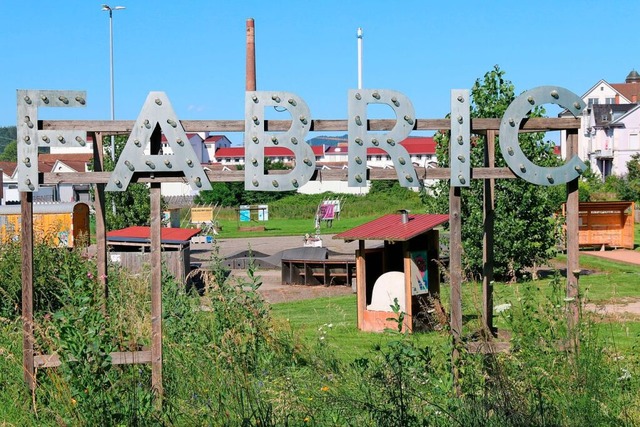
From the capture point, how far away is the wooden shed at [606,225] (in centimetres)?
2836

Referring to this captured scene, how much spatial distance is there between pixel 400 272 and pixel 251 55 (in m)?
46.6

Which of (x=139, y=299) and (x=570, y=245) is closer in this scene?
(x=570, y=245)

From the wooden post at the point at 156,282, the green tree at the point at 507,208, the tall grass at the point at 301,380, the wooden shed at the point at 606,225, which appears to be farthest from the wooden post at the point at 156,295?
the wooden shed at the point at 606,225

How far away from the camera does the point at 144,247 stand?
22.4 m

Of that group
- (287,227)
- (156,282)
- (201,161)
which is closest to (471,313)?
(156,282)

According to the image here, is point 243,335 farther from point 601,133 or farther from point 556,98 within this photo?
A: point 601,133

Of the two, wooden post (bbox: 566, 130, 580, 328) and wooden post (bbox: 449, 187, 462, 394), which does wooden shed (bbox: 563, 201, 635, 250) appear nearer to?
wooden post (bbox: 566, 130, 580, 328)

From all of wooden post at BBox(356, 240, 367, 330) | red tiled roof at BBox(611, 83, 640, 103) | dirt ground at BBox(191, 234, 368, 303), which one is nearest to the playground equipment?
dirt ground at BBox(191, 234, 368, 303)

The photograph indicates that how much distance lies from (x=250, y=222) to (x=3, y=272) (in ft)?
139

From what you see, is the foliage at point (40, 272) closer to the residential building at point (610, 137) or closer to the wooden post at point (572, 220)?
the wooden post at point (572, 220)

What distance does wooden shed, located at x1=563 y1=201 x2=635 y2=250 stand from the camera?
28.4 meters

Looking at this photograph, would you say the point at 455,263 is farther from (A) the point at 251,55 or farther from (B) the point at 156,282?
(A) the point at 251,55

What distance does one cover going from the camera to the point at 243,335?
28.2 ft

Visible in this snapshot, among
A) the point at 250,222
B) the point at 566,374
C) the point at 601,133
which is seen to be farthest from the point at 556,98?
the point at 601,133
